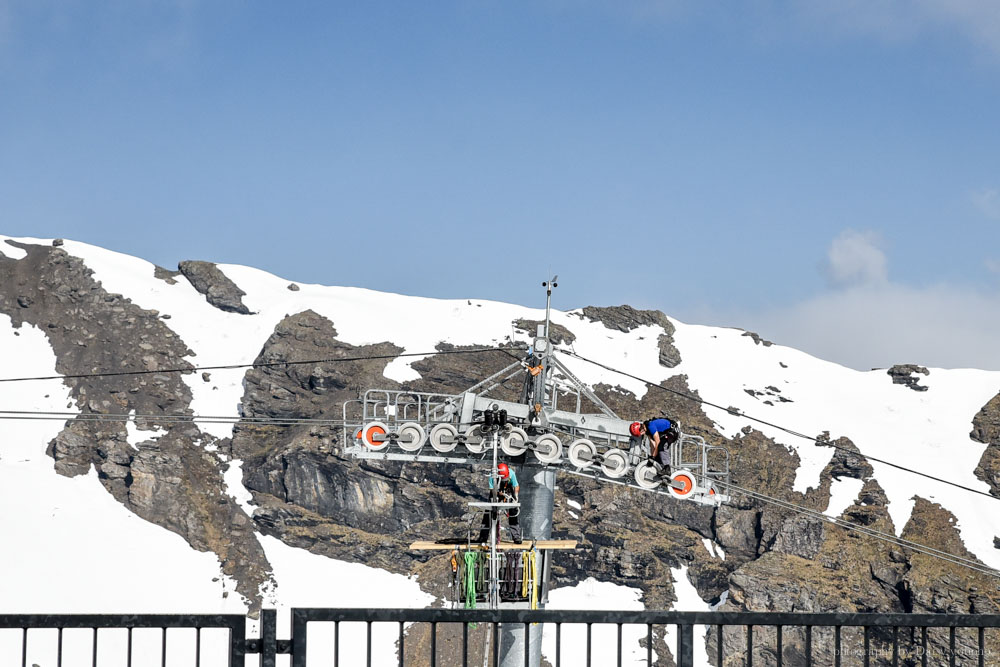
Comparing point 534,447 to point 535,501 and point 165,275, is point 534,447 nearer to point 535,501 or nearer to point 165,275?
point 535,501

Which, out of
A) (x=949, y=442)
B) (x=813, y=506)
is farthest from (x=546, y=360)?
(x=949, y=442)

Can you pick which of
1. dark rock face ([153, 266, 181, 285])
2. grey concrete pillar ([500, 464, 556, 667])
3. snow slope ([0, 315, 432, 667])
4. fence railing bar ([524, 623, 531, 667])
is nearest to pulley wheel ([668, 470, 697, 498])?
grey concrete pillar ([500, 464, 556, 667])

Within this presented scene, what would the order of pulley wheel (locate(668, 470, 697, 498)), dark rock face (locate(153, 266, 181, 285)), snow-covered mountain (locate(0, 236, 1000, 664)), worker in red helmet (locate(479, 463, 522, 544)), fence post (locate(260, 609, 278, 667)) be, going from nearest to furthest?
fence post (locate(260, 609, 278, 667)), worker in red helmet (locate(479, 463, 522, 544)), pulley wheel (locate(668, 470, 697, 498)), snow-covered mountain (locate(0, 236, 1000, 664)), dark rock face (locate(153, 266, 181, 285))

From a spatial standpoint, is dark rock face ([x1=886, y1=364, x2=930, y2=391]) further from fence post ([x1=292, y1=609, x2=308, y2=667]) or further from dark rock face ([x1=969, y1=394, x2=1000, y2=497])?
fence post ([x1=292, y1=609, x2=308, y2=667])

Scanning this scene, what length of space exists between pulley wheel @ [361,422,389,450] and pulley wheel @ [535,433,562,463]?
4186mm

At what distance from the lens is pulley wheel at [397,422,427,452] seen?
96.3 feet

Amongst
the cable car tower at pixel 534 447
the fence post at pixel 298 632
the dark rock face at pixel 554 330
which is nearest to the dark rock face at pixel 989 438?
the dark rock face at pixel 554 330

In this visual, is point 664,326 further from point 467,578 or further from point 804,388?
point 467,578

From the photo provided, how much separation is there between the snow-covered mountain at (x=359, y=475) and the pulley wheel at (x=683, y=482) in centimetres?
3593

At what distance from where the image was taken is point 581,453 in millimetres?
29578

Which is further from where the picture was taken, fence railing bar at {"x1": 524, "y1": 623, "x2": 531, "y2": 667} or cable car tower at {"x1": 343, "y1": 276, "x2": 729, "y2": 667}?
cable car tower at {"x1": 343, "y1": 276, "x2": 729, "y2": 667}

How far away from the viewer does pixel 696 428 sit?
86.6 metres

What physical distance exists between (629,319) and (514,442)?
8092cm

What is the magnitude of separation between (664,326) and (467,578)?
286 ft
